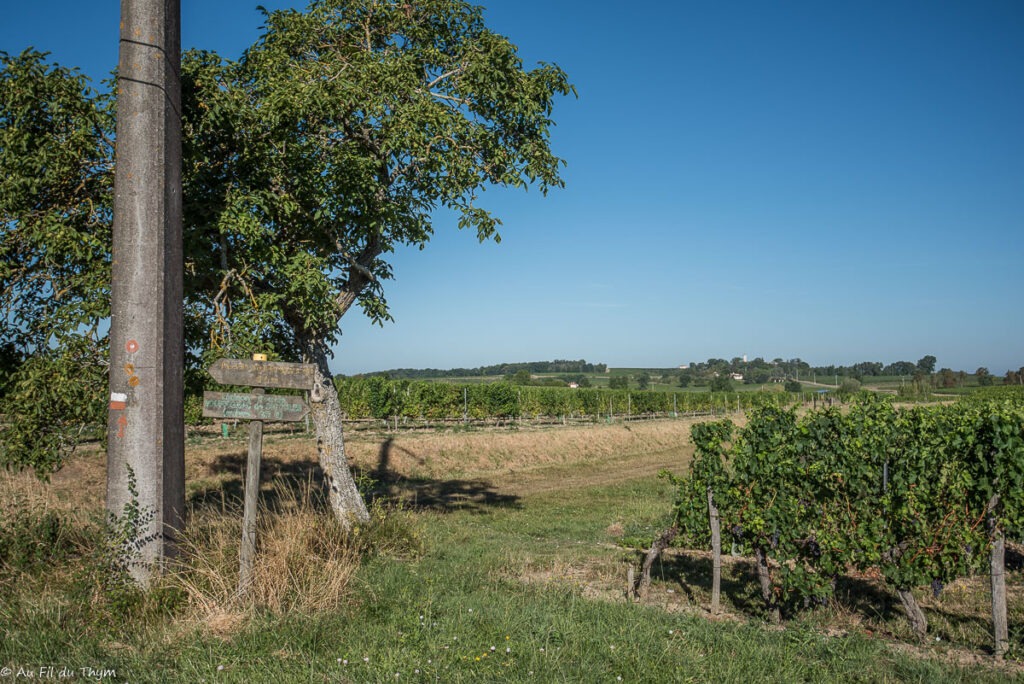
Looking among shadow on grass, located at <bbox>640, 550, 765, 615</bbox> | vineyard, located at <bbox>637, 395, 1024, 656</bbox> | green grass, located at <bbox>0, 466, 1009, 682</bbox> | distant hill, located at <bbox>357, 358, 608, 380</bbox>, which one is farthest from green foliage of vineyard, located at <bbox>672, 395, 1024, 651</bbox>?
distant hill, located at <bbox>357, 358, 608, 380</bbox>

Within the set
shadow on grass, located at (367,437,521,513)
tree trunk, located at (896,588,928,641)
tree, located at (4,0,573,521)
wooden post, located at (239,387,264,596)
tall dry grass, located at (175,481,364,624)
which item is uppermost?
tree, located at (4,0,573,521)

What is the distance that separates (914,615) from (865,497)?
3.47 feet

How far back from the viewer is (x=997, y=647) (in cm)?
538

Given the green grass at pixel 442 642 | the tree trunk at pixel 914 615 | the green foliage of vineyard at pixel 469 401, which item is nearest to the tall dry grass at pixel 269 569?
the green grass at pixel 442 642

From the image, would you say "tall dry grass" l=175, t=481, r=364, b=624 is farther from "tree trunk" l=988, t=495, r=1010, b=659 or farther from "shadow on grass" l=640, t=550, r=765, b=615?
"tree trunk" l=988, t=495, r=1010, b=659

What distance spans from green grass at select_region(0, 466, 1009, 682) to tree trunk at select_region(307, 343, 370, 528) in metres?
3.59

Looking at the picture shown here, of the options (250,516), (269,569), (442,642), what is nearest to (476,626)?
(442,642)

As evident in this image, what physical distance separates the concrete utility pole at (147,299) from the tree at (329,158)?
1.87 m

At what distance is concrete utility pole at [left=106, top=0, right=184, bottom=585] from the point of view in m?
5.91

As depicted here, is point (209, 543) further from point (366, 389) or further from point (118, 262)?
point (366, 389)

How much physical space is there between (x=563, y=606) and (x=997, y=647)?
3.52 m

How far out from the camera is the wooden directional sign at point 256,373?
20.4ft

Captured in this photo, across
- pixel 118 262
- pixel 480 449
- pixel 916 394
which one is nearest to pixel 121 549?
pixel 118 262

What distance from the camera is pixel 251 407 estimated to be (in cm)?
612
